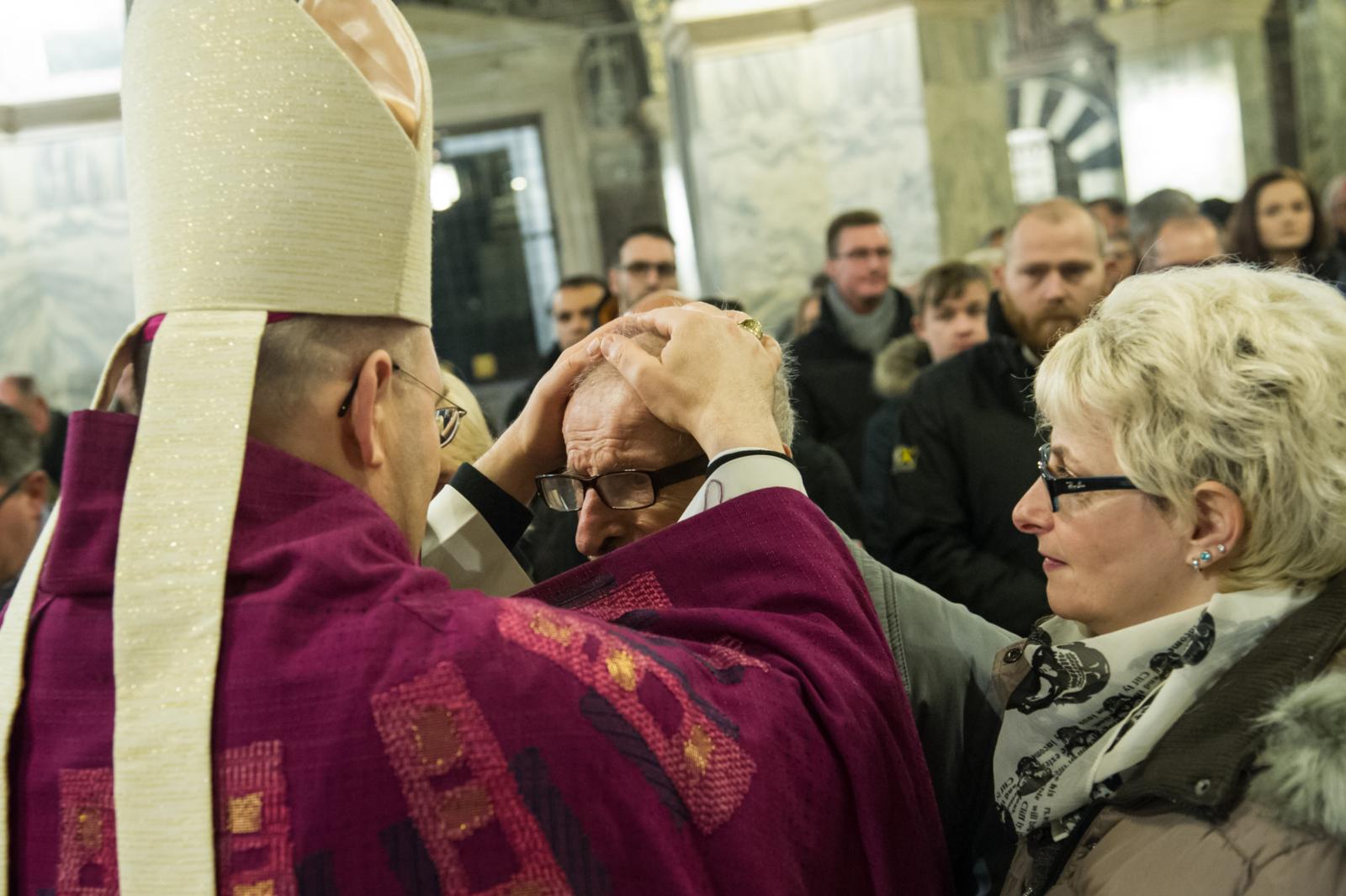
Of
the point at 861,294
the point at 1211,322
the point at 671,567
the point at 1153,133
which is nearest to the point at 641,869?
the point at 671,567

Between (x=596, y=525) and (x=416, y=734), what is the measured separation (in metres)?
1.01

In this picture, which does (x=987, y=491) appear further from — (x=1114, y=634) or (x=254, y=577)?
(x=254, y=577)

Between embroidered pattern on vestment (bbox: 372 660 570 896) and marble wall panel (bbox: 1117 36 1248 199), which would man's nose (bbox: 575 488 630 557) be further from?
marble wall panel (bbox: 1117 36 1248 199)

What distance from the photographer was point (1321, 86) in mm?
12531

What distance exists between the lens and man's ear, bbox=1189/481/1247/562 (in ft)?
5.93

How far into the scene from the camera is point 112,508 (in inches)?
57.4

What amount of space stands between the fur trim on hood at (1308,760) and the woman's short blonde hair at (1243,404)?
240 mm

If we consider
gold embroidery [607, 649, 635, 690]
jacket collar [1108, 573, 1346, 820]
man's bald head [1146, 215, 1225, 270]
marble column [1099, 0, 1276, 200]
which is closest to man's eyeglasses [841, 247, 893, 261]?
man's bald head [1146, 215, 1225, 270]

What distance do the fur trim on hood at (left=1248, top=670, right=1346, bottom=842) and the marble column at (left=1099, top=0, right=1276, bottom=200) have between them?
10.7 meters

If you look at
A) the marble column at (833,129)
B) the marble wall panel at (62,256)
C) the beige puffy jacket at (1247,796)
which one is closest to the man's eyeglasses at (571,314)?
the marble column at (833,129)

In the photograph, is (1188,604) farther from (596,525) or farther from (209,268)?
(209,268)

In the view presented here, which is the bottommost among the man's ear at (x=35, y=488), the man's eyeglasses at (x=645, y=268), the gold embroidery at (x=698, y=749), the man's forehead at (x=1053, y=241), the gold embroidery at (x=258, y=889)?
the gold embroidery at (x=258, y=889)

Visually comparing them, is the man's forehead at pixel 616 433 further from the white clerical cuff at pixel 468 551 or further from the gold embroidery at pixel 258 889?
the gold embroidery at pixel 258 889

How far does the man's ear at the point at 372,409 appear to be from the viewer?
1.56 m
